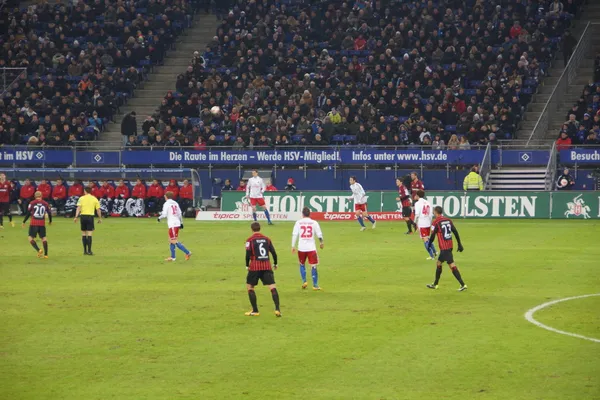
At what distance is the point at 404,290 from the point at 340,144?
90.2 ft

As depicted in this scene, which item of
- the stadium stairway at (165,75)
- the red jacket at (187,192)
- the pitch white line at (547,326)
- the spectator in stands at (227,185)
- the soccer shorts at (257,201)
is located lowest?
the pitch white line at (547,326)

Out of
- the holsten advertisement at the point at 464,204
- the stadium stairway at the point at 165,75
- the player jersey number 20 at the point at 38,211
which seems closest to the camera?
the player jersey number 20 at the point at 38,211

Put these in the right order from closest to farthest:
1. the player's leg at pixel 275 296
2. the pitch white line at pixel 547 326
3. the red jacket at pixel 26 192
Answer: the pitch white line at pixel 547 326, the player's leg at pixel 275 296, the red jacket at pixel 26 192

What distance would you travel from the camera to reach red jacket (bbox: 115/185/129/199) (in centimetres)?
4934

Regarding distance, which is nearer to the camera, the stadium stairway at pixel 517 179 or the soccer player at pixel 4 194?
the soccer player at pixel 4 194

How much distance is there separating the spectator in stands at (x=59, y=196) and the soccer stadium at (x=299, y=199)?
0.35ft

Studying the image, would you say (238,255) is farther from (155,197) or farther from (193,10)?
(193,10)

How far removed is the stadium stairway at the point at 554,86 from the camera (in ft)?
167

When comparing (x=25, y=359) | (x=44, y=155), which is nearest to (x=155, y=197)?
(x=44, y=155)

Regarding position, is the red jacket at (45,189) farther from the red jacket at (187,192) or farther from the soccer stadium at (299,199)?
the red jacket at (187,192)

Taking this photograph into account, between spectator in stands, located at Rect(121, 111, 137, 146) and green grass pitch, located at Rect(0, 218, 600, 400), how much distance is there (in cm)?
2130

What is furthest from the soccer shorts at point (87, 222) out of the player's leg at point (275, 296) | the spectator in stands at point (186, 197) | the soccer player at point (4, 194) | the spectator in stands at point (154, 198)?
the spectator in stands at point (154, 198)

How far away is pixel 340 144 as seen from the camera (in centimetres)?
5103

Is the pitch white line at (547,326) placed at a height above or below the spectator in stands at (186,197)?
below
